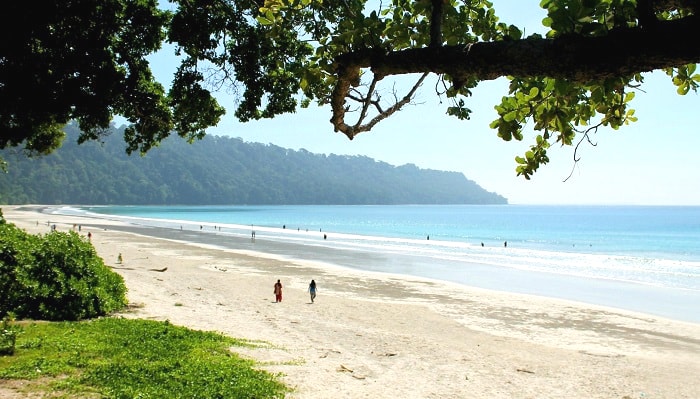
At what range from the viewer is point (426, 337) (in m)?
17.1

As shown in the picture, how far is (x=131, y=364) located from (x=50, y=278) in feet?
18.4

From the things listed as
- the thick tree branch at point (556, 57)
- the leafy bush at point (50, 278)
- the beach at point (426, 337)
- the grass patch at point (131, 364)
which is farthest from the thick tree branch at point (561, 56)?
the leafy bush at point (50, 278)

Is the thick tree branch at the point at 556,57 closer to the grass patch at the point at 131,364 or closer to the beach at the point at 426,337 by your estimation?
the grass patch at the point at 131,364

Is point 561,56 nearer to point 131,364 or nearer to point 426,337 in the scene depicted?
point 131,364

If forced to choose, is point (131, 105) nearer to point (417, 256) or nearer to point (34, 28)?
point (34, 28)

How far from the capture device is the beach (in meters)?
12.0

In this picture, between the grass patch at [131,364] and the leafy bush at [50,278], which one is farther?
the leafy bush at [50,278]

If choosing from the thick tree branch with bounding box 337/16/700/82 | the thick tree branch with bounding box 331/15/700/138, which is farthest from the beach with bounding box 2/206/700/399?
the thick tree branch with bounding box 337/16/700/82

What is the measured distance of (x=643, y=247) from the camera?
67125 mm

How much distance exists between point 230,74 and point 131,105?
3.86m

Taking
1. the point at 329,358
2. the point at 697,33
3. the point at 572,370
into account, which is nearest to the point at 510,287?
the point at 572,370

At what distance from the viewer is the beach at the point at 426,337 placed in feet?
39.3

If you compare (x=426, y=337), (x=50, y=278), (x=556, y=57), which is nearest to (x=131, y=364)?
(x=50, y=278)

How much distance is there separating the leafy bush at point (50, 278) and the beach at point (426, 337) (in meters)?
1.85
